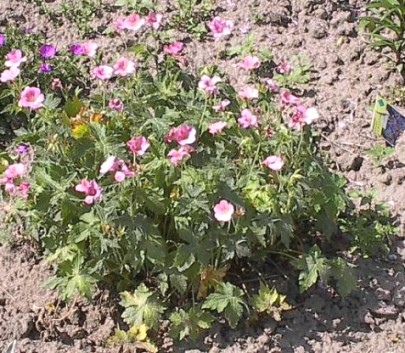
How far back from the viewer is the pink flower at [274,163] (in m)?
2.99

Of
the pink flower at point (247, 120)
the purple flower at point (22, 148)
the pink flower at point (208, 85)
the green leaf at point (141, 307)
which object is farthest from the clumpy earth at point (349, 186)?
the pink flower at point (208, 85)

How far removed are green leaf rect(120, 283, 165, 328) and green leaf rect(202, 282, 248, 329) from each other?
17cm

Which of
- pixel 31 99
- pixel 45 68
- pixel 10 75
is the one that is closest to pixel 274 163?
pixel 31 99

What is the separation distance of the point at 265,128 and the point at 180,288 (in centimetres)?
66

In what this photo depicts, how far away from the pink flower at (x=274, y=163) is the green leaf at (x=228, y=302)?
1.44 feet

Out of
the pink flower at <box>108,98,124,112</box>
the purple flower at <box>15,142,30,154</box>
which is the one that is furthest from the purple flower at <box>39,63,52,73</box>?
the pink flower at <box>108,98,124,112</box>

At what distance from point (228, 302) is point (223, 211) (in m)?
0.36

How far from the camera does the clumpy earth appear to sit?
3238mm

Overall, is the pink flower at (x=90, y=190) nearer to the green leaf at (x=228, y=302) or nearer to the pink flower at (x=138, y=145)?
the pink flower at (x=138, y=145)

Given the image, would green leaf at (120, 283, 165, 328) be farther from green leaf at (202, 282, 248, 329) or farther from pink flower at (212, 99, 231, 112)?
pink flower at (212, 99, 231, 112)

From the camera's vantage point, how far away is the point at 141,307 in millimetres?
3105

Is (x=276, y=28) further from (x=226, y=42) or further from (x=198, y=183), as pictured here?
(x=198, y=183)

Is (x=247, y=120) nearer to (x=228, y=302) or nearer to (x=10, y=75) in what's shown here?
(x=228, y=302)

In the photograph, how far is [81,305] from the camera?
3314mm
